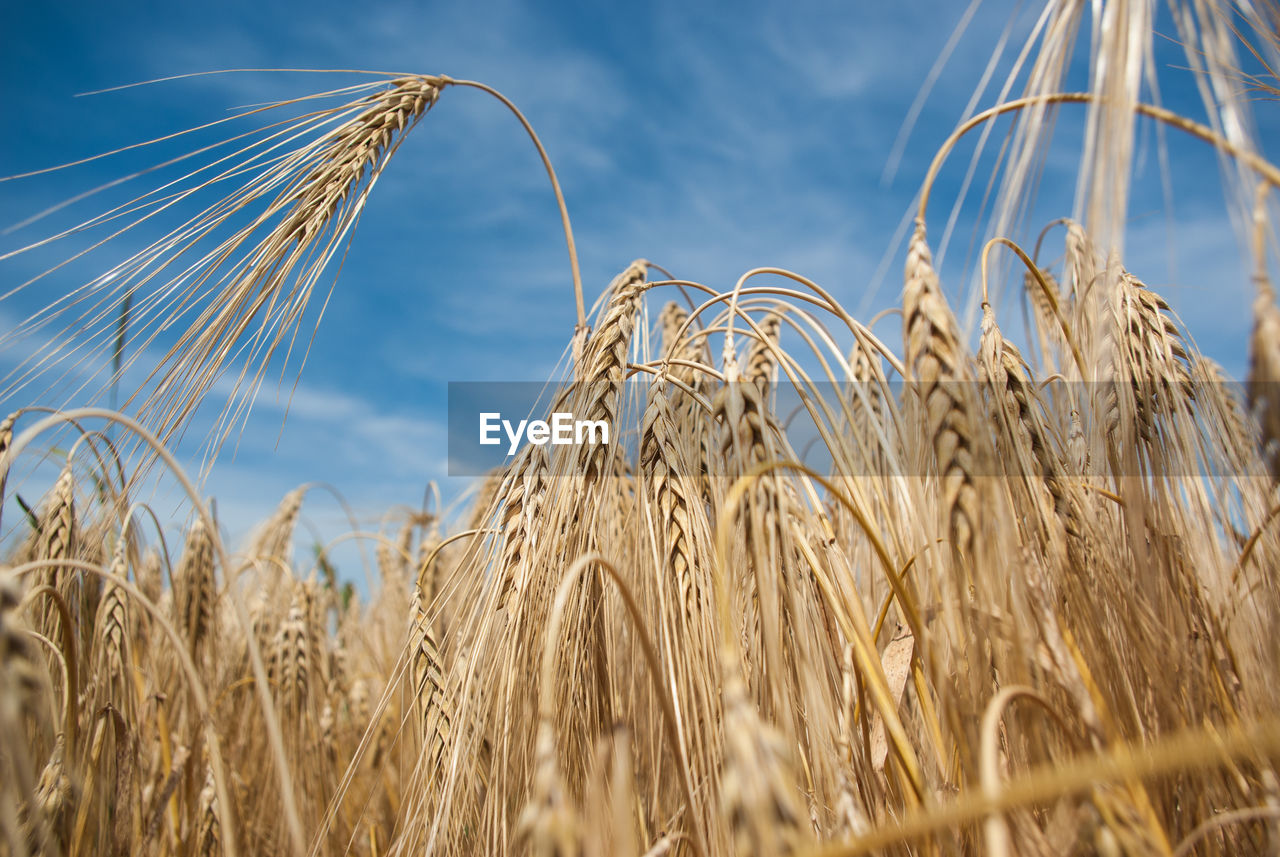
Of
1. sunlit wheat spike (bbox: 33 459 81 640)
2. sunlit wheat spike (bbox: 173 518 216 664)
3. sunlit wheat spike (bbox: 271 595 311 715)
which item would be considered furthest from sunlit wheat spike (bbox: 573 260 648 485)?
sunlit wheat spike (bbox: 173 518 216 664)

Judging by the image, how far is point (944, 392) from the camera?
682mm

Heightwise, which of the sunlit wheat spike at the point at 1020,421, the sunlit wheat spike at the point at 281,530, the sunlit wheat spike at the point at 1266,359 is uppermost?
the sunlit wheat spike at the point at 281,530

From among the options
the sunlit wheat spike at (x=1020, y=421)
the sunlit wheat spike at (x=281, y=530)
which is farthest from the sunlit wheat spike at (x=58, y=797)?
the sunlit wheat spike at (x=281, y=530)

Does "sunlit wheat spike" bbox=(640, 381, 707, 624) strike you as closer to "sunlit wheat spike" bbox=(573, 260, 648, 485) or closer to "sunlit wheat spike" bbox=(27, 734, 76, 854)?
"sunlit wheat spike" bbox=(573, 260, 648, 485)

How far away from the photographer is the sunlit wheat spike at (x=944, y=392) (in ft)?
2.18

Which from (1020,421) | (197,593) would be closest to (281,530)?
(197,593)

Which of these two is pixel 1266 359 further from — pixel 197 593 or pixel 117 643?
pixel 197 593

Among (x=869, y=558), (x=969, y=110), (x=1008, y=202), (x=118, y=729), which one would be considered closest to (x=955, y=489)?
(x=1008, y=202)

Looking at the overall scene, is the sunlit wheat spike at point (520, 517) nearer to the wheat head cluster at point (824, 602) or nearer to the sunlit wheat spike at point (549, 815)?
the wheat head cluster at point (824, 602)

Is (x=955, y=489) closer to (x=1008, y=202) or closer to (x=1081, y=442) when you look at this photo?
(x=1008, y=202)

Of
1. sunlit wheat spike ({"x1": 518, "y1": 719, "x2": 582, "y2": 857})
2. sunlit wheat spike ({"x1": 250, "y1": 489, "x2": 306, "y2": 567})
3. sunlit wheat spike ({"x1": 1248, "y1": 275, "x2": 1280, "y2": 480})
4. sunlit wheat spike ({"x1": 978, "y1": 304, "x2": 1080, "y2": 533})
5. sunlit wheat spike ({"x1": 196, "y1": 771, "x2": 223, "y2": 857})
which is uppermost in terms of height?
sunlit wheat spike ({"x1": 250, "y1": 489, "x2": 306, "y2": 567})

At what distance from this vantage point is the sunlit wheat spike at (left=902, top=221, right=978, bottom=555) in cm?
66

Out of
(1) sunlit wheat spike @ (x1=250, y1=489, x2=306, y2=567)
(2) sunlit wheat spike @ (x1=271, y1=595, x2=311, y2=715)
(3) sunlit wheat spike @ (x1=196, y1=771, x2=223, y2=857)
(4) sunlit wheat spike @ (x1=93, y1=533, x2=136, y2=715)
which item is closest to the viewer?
(4) sunlit wheat spike @ (x1=93, y1=533, x2=136, y2=715)

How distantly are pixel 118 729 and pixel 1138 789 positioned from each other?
4.90 ft
